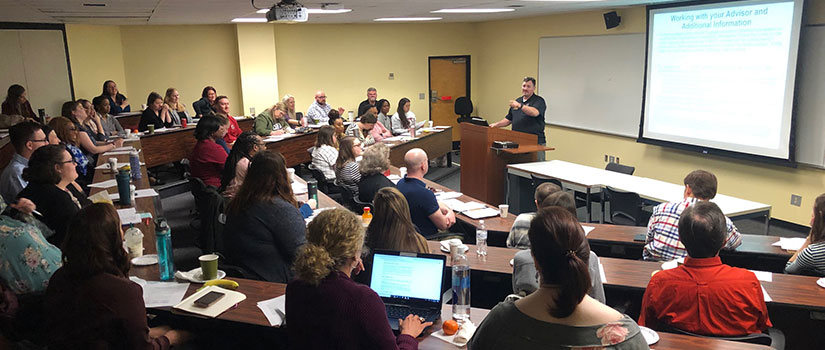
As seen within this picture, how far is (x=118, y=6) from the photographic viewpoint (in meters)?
6.30

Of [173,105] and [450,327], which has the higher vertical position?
[173,105]

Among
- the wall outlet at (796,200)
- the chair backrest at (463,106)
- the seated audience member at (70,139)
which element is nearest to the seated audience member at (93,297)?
the seated audience member at (70,139)

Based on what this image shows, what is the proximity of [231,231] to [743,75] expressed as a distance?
6.11 metres

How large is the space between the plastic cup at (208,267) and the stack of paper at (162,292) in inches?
3.9

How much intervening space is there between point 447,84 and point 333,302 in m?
11.0

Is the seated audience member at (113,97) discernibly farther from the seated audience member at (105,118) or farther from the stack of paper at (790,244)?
the stack of paper at (790,244)

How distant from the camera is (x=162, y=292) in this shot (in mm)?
2850

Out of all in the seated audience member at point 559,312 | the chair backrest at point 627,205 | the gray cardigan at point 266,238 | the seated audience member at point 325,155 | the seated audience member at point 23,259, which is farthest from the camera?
the seated audience member at point 325,155

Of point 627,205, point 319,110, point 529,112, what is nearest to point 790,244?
point 627,205

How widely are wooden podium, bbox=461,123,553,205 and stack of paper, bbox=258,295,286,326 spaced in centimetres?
469

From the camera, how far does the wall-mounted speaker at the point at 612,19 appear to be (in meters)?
8.51

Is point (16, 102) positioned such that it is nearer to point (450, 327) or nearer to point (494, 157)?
point (494, 157)

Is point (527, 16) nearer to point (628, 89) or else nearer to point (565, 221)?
point (628, 89)

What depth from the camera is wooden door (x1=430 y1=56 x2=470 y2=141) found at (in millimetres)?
12555
